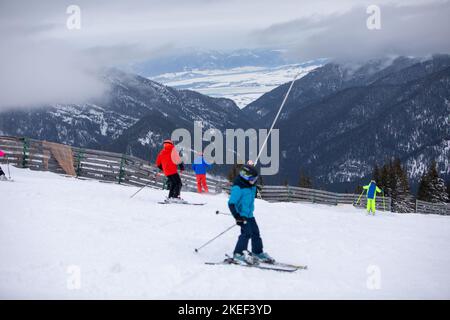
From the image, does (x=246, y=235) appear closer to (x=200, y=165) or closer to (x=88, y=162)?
(x=200, y=165)

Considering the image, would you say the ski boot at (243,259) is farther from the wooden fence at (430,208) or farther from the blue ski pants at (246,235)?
the wooden fence at (430,208)

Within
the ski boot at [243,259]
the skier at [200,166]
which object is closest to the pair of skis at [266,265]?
the ski boot at [243,259]

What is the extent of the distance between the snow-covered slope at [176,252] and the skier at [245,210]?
475mm

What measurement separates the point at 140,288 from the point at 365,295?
11.1 feet

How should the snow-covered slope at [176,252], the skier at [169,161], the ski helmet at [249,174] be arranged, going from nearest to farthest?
the snow-covered slope at [176,252], the ski helmet at [249,174], the skier at [169,161]

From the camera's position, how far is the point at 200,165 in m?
19.8

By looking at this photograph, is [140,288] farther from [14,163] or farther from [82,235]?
[14,163]

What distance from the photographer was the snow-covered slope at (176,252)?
7.15 metres

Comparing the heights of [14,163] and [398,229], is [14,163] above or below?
above

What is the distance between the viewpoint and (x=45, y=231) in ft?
31.1

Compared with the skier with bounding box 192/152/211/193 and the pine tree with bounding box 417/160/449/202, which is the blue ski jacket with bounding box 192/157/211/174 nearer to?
the skier with bounding box 192/152/211/193

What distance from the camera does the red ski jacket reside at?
13656 millimetres
